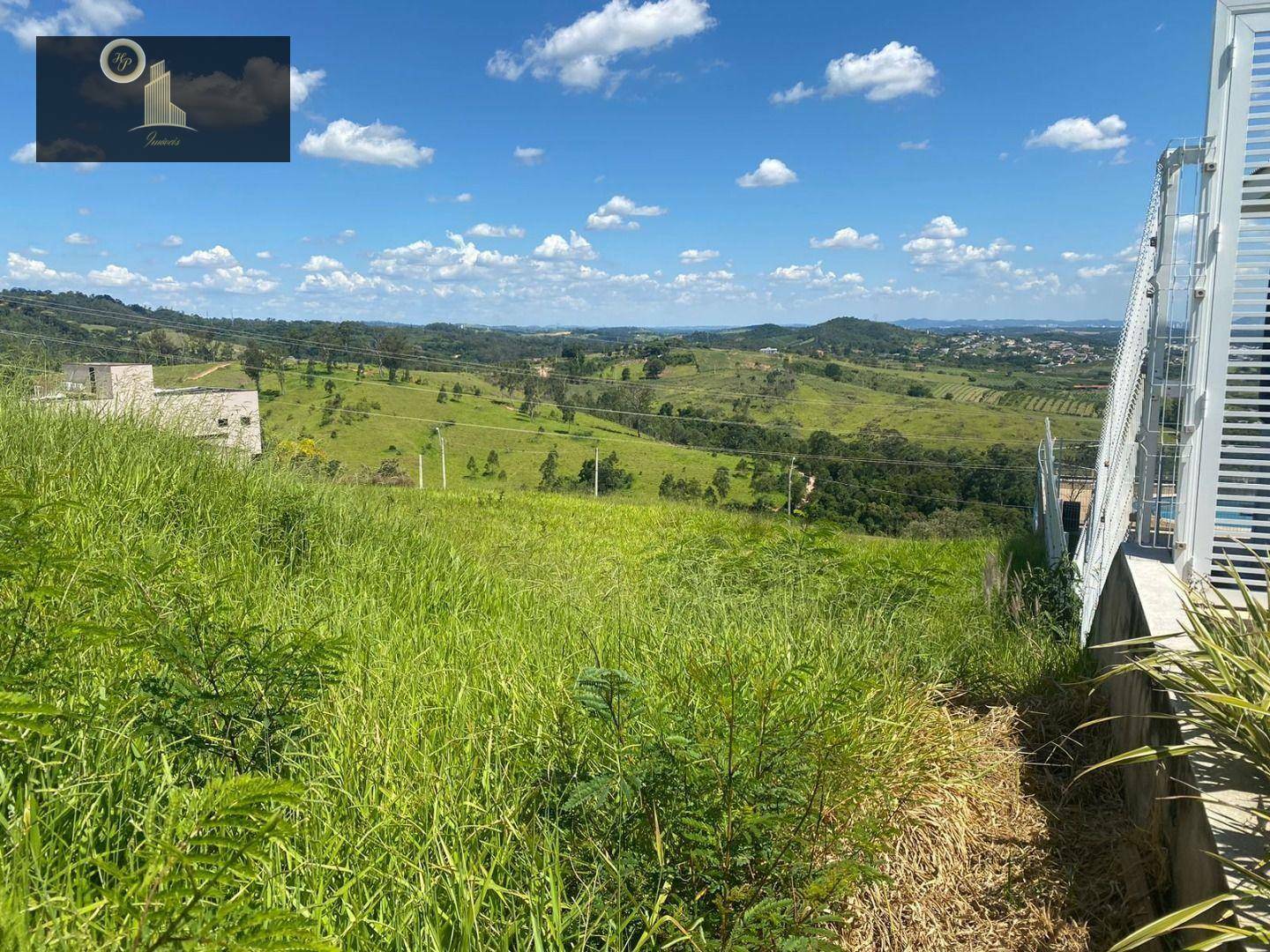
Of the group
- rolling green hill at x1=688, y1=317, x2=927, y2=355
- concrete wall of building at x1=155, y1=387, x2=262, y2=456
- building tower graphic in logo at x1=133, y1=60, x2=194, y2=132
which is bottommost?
concrete wall of building at x1=155, y1=387, x2=262, y2=456

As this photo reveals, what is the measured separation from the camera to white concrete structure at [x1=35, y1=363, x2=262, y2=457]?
6.71m

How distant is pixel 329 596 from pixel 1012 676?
3.88 m

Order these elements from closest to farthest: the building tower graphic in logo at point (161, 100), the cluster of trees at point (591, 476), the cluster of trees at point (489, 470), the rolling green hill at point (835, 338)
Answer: the building tower graphic in logo at point (161, 100)
the cluster of trees at point (591, 476)
the cluster of trees at point (489, 470)
the rolling green hill at point (835, 338)

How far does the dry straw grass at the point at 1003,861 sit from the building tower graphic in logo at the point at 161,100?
719 inches

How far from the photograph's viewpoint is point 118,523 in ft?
15.4

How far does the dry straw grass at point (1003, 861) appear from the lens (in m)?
2.62

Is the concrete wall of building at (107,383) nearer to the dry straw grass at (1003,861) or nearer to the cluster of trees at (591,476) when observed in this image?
the dry straw grass at (1003,861)

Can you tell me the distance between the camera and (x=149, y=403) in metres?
7.14

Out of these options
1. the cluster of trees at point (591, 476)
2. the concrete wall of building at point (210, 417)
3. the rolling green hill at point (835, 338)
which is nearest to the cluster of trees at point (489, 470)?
the cluster of trees at point (591, 476)

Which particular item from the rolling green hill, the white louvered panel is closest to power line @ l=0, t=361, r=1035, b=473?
the white louvered panel

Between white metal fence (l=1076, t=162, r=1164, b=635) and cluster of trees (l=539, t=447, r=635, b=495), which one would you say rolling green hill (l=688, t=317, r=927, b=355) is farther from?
white metal fence (l=1076, t=162, r=1164, b=635)

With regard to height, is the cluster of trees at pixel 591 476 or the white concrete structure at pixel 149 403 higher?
the white concrete structure at pixel 149 403

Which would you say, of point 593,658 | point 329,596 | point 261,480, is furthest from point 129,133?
A: point 593,658

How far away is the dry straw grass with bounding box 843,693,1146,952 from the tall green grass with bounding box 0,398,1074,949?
0.18 meters
